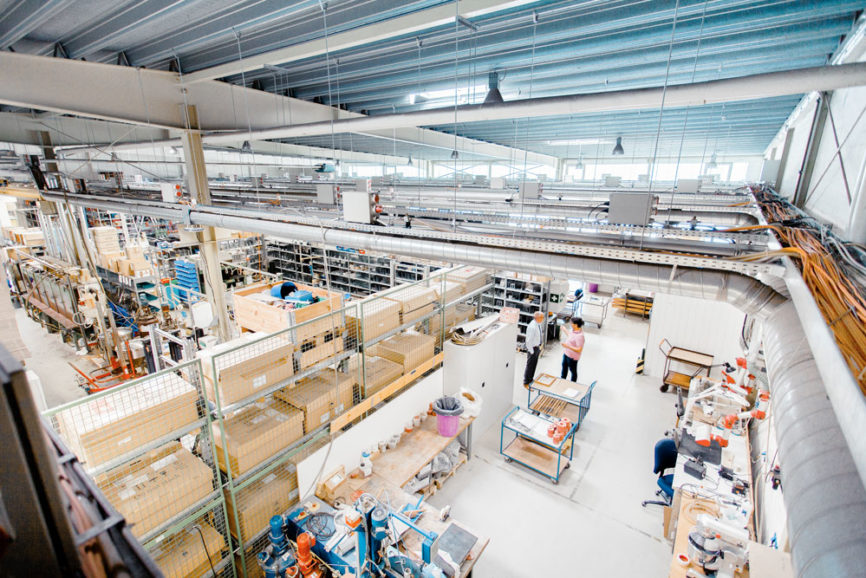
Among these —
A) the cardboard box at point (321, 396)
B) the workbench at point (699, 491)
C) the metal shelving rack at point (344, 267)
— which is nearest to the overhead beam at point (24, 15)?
the cardboard box at point (321, 396)

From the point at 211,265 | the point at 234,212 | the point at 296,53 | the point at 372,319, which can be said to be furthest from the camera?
the point at 211,265

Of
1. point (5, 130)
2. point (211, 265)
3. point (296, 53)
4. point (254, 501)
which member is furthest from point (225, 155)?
point (254, 501)

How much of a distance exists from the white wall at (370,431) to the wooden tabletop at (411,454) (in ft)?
0.62

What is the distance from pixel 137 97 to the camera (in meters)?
4.66

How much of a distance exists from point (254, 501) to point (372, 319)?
1.96 meters

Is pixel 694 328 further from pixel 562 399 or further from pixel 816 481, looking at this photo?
pixel 816 481

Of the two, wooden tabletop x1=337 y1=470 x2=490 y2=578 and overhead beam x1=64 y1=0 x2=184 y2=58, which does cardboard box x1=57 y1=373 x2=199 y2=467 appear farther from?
overhead beam x1=64 y1=0 x2=184 y2=58

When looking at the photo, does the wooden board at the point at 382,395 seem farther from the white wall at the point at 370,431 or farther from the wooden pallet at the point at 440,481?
the wooden pallet at the point at 440,481

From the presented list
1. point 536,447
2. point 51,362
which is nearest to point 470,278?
point 536,447

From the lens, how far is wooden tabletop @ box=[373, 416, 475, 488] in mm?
4070

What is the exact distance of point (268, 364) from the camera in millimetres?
3324

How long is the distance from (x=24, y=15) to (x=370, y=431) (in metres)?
4.75

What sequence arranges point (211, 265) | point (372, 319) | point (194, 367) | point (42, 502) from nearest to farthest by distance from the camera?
point (42, 502)
point (194, 367)
point (372, 319)
point (211, 265)

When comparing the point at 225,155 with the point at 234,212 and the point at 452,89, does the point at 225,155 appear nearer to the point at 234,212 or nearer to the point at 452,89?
the point at 234,212
